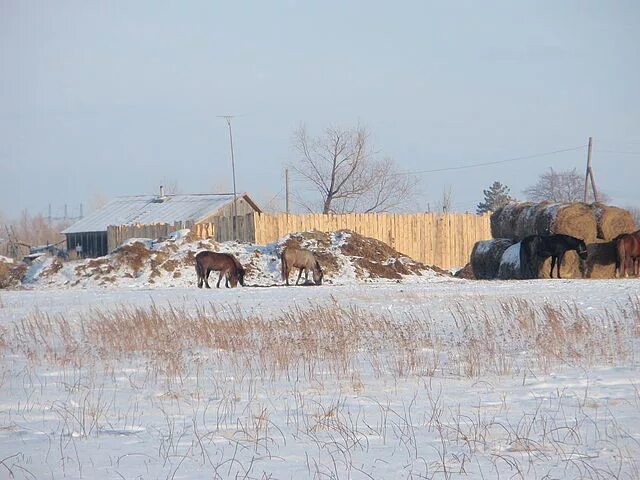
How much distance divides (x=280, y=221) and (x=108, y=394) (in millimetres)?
33583

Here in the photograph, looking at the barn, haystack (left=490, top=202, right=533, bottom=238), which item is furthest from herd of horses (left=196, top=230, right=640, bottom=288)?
the barn

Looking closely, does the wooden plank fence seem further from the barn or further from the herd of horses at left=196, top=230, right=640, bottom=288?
the herd of horses at left=196, top=230, right=640, bottom=288

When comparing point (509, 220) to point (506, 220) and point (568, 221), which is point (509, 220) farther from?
point (568, 221)

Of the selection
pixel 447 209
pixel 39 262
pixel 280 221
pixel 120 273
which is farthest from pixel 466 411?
pixel 447 209

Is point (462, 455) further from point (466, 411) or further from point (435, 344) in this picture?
point (435, 344)

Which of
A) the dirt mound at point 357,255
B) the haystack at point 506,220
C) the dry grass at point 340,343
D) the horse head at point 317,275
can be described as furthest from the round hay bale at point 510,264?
the dry grass at point 340,343

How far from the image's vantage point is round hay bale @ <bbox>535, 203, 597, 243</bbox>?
27984mm

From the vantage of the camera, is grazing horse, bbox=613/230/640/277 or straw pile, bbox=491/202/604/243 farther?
straw pile, bbox=491/202/604/243

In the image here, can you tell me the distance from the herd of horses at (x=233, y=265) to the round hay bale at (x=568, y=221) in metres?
7.62

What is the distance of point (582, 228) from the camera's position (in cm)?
2844

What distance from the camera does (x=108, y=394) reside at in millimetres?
9547

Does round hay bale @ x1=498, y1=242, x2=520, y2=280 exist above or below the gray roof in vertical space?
below

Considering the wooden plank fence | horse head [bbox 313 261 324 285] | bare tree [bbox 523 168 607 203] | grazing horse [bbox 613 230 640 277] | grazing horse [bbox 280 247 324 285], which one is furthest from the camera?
bare tree [bbox 523 168 607 203]

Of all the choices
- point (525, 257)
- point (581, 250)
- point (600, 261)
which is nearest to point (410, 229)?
point (600, 261)
